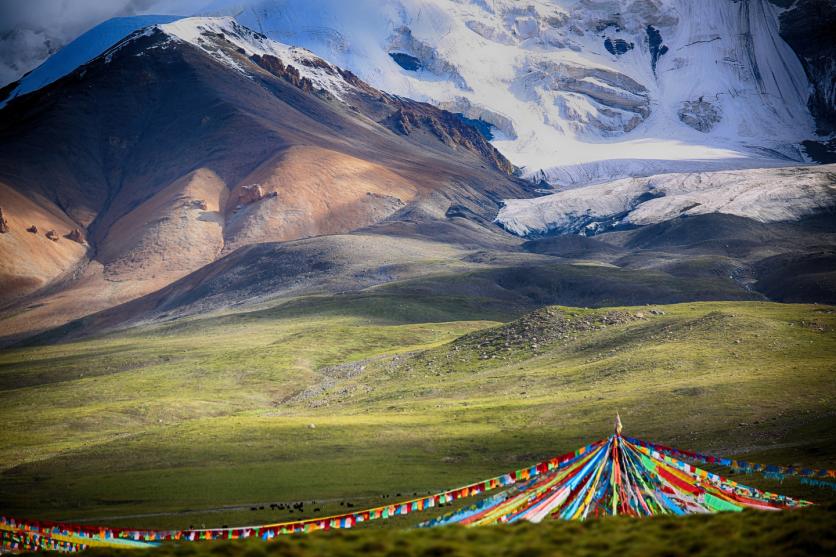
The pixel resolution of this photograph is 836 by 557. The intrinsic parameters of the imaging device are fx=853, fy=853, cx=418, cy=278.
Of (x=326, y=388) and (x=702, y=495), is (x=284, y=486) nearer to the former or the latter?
(x=702, y=495)

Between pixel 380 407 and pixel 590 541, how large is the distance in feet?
209

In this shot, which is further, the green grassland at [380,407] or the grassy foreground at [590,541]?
the green grassland at [380,407]

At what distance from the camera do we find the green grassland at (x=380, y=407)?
5359 centimetres

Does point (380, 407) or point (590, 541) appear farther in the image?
point (380, 407)

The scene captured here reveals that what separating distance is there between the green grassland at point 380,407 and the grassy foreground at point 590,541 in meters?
1.29

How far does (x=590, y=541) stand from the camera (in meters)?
23.5

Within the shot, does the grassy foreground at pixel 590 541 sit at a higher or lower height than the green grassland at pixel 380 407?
lower

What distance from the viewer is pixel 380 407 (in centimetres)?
8638

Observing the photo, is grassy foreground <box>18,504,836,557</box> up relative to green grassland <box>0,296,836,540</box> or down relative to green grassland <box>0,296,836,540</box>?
down

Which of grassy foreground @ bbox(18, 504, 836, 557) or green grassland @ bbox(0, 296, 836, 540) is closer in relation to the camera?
grassy foreground @ bbox(18, 504, 836, 557)

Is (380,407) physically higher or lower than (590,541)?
higher

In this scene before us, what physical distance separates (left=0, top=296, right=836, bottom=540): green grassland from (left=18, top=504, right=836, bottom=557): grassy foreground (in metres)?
1.29

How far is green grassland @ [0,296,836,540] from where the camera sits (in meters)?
53.6

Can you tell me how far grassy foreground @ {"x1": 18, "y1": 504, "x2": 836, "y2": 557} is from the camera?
72.3ft
